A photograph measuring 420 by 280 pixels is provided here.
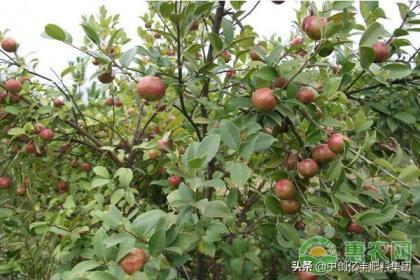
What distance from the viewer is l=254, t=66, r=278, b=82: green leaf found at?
3.51ft

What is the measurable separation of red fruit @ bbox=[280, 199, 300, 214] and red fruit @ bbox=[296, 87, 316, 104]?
25 centimetres

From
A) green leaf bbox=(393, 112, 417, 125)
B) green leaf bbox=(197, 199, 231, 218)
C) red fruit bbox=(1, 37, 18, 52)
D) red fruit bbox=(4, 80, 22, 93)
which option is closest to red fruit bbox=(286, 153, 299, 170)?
green leaf bbox=(197, 199, 231, 218)

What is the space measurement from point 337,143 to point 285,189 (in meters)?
0.16

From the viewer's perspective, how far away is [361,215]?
105 cm

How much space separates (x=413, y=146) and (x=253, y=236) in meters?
0.69

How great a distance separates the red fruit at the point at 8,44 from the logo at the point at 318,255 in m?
1.42

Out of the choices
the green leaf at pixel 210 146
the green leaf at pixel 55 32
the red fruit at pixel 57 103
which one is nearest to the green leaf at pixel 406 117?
the green leaf at pixel 210 146

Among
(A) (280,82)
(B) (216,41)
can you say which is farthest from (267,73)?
(B) (216,41)

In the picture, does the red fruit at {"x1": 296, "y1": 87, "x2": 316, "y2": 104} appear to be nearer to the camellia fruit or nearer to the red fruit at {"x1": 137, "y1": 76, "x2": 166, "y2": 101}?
the red fruit at {"x1": 137, "y1": 76, "x2": 166, "y2": 101}

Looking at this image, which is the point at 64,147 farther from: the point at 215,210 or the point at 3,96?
the point at 215,210

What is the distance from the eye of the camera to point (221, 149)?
Result: 144 cm

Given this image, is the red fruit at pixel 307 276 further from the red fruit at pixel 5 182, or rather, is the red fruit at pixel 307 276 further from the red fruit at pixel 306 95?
A: the red fruit at pixel 5 182

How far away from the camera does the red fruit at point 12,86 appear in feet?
5.67

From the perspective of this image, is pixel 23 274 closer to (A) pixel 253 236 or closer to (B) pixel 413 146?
(A) pixel 253 236
